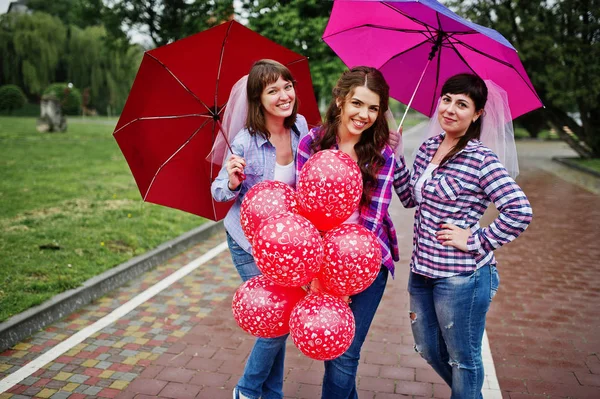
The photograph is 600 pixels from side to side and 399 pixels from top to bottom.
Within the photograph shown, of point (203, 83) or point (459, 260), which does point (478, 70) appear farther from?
point (203, 83)

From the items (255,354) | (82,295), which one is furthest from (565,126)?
(255,354)

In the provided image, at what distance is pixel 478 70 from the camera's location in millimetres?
2900

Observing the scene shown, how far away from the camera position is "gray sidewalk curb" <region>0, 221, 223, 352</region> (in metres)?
4.05

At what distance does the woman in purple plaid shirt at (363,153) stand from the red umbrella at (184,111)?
2.32 ft

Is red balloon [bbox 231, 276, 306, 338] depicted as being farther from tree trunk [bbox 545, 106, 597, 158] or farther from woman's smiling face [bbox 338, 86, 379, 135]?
tree trunk [bbox 545, 106, 597, 158]

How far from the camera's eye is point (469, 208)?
2518mm

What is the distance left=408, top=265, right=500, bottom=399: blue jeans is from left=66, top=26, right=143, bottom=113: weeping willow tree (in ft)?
118

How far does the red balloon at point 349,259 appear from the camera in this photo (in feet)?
7.43

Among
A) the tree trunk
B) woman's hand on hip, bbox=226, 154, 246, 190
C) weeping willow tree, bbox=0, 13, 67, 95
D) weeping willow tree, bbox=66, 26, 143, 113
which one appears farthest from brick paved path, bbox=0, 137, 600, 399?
weeping willow tree, bbox=66, 26, 143, 113

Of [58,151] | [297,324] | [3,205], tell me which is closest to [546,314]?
[297,324]

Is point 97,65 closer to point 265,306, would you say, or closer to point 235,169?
point 235,169

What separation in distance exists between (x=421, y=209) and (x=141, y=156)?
5.47 ft

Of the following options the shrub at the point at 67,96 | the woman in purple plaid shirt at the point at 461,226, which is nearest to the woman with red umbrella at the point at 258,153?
the woman in purple plaid shirt at the point at 461,226

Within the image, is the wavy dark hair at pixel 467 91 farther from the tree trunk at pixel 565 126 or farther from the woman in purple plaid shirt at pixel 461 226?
the tree trunk at pixel 565 126
